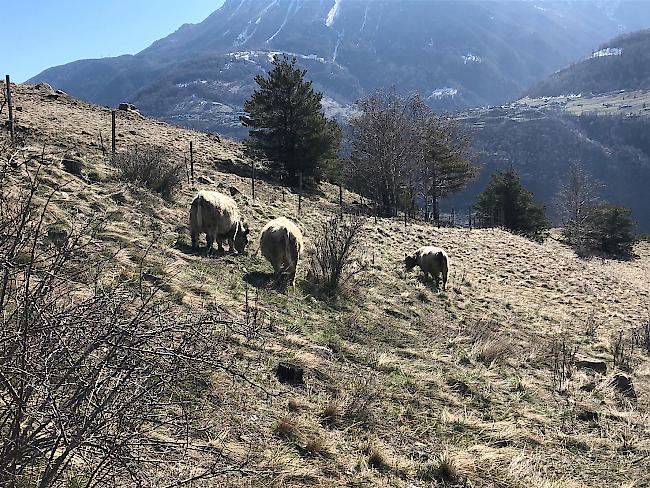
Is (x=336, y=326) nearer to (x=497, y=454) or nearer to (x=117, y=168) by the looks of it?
(x=497, y=454)

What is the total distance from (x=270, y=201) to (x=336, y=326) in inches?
495

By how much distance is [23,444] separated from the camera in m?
2.26

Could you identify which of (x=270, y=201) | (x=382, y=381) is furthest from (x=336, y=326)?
(x=270, y=201)

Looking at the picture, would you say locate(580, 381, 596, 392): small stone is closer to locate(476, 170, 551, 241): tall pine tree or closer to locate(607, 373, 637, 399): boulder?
locate(607, 373, 637, 399): boulder

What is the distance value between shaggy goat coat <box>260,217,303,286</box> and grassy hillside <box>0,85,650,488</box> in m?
0.61

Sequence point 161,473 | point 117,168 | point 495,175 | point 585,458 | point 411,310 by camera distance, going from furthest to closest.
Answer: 1. point 495,175
2. point 117,168
3. point 411,310
4. point 585,458
5. point 161,473

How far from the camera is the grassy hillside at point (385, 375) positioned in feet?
15.5

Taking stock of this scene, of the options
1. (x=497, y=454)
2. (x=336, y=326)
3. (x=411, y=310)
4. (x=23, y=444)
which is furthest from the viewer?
(x=411, y=310)

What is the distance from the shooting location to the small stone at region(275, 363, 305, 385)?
237 inches

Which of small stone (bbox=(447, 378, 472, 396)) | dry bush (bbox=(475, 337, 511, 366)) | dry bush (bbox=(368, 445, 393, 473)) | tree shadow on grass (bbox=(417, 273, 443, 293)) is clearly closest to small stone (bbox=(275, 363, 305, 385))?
dry bush (bbox=(368, 445, 393, 473))

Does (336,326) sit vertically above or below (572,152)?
below

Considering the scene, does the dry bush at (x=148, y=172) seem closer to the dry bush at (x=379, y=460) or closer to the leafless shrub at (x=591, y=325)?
the dry bush at (x=379, y=460)

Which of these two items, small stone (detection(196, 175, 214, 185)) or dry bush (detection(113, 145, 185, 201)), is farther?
small stone (detection(196, 175, 214, 185))

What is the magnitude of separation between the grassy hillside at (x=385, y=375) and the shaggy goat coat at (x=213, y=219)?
583mm
